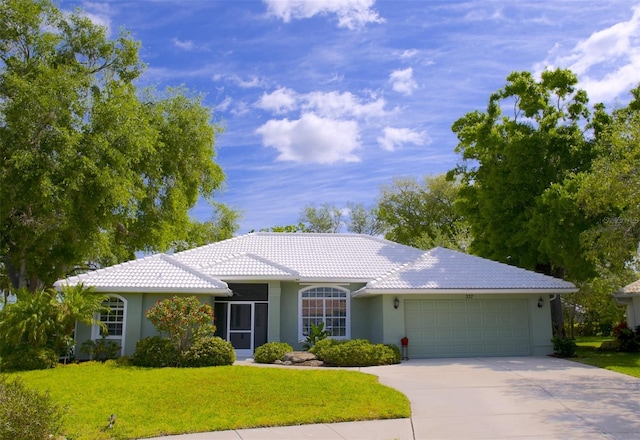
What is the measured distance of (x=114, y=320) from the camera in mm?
18875

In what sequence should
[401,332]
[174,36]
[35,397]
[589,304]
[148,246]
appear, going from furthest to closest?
[589,304] → [148,246] → [401,332] → [174,36] → [35,397]

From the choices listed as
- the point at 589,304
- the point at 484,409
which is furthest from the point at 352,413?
the point at 589,304

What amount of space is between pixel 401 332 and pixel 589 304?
1613 cm

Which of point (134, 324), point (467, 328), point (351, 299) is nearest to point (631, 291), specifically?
point (467, 328)

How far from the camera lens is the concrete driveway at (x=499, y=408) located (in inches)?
346

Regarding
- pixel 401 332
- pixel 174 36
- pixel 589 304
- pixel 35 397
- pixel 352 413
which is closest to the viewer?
pixel 35 397

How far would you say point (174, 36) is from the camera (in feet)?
53.8

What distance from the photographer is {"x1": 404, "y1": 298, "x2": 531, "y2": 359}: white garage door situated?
1980 cm

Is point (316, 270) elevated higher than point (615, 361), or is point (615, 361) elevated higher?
point (316, 270)

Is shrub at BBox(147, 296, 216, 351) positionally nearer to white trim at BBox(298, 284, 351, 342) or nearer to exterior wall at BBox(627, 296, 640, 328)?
white trim at BBox(298, 284, 351, 342)

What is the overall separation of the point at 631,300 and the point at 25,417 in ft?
88.8

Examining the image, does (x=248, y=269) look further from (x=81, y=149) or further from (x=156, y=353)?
(x=81, y=149)

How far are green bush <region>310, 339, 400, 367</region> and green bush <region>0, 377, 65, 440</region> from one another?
33.5 feet

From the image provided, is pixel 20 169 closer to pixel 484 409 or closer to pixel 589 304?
pixel 484 409
